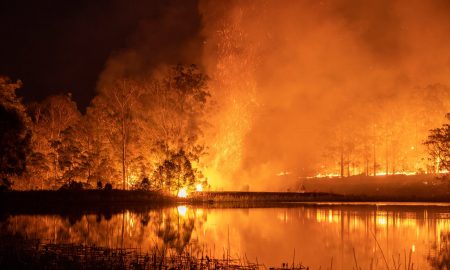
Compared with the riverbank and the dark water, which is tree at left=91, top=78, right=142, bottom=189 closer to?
the riverbank

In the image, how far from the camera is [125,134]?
5553cm

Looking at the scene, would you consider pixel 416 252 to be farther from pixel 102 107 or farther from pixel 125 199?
pixel 102 107

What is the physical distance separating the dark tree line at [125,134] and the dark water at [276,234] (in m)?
17.8

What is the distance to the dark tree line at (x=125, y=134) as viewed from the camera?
5175 cm

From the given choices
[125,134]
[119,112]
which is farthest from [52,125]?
[125,134]

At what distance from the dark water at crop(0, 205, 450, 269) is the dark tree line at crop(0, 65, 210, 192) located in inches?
699

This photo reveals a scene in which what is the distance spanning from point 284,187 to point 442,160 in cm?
2805

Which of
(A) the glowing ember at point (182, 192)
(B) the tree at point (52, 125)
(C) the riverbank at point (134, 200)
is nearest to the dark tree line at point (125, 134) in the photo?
(B) the tree at point (52, 125)

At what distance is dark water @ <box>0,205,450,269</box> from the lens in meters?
18.8

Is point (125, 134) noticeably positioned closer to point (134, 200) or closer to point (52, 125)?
point (52, 125)

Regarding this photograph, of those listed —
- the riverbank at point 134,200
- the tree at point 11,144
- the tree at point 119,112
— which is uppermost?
the tree at point 119,112

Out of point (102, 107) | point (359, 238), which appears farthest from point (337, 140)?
point (359, 238)

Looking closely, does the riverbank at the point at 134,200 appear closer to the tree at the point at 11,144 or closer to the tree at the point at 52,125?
the tree at the point at 11,144

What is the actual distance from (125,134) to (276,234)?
3382 centimetres
